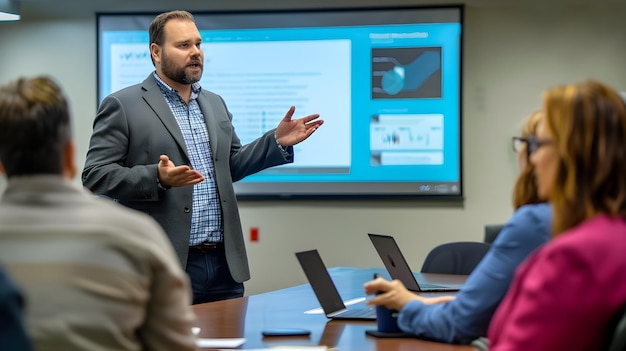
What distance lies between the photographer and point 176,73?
342 cm

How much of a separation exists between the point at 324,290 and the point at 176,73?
130 centimetres

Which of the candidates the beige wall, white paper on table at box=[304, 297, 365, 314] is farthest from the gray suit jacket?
the beige wall

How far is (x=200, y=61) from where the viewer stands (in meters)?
3.46

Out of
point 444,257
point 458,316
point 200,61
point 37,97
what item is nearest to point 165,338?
point 37,97

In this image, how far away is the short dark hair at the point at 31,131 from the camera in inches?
56.2

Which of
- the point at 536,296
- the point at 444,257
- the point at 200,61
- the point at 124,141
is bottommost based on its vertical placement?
the point at 444,257

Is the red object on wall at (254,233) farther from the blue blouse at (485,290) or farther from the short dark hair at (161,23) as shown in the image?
the blue blouse at (485,290)

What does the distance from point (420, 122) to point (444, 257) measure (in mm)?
1823

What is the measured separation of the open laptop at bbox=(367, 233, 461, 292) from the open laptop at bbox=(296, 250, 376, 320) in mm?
393

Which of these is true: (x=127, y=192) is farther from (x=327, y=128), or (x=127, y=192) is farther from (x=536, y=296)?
(x=327, y=128)

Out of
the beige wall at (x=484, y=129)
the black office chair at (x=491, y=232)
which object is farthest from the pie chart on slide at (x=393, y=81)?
the black office chair at (x=491, y=232)

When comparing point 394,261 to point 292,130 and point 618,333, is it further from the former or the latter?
point 618,333

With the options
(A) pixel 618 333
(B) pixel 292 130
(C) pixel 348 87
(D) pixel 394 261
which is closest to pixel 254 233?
(C) pixel 348 87

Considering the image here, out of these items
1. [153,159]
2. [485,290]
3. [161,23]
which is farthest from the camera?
[161,23]
